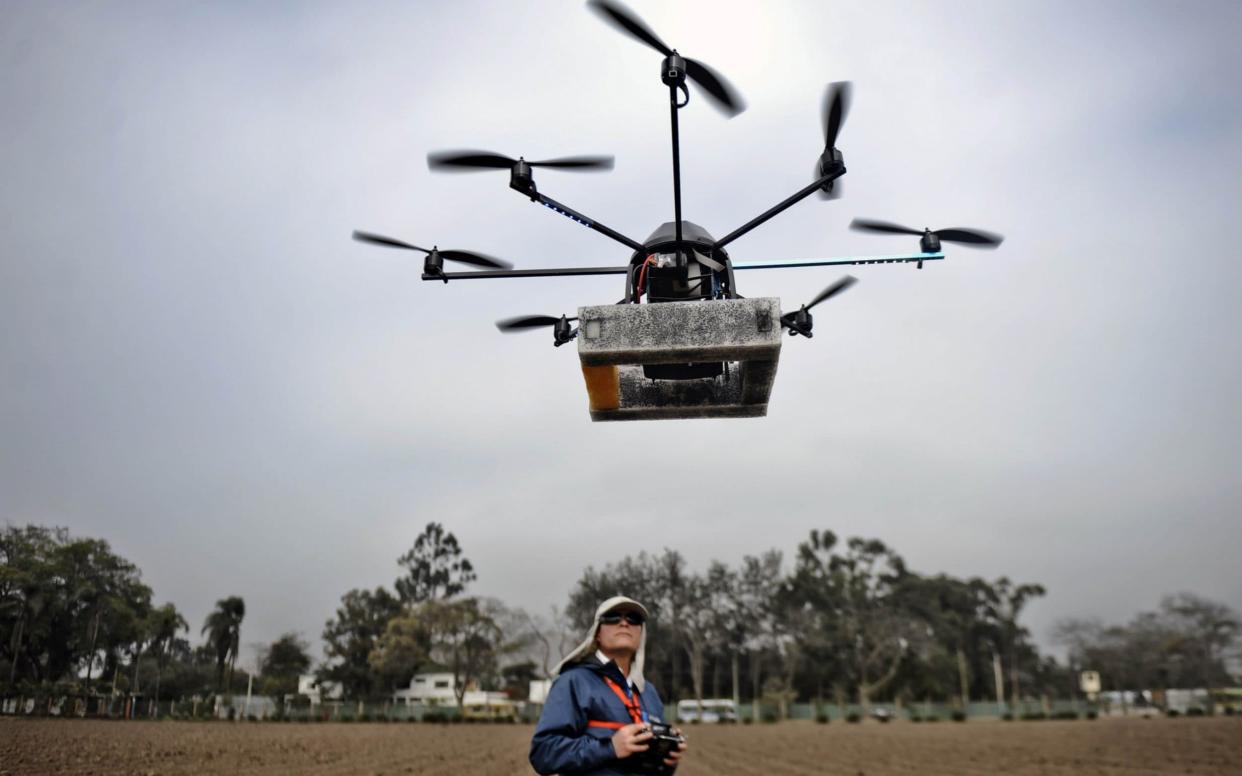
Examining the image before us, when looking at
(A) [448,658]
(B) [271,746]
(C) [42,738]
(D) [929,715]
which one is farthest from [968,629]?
(C) [42,738]

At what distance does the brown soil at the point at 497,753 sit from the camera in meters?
8.98

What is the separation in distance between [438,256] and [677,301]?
6.16ft

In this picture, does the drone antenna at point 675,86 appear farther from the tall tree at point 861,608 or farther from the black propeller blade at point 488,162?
the tall tree at point 861,608

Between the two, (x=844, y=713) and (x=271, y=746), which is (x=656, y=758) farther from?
(x=844, y=713)

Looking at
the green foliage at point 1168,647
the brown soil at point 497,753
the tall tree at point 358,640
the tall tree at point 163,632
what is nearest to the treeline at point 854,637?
the green foliage at point 1168,647

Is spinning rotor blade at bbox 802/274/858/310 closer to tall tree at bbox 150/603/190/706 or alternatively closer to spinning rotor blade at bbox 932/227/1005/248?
spinning rotor blade at bbox 932/227/1005/248

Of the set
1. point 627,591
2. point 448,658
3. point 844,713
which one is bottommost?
point 844,713

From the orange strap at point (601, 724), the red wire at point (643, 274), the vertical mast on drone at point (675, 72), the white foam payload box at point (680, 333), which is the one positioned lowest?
the orange strap at point (601, 724)

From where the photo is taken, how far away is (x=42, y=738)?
8297mm

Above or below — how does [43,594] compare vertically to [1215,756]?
above

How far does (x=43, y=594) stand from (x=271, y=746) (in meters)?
16.0

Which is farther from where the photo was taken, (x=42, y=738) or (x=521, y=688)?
(x=521, y=688)

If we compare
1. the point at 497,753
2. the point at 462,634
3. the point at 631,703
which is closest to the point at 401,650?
the point at 462,634

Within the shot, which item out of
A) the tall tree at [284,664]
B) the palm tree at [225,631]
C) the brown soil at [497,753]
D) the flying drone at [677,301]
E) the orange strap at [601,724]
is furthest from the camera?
the tall tree at [284,664]
